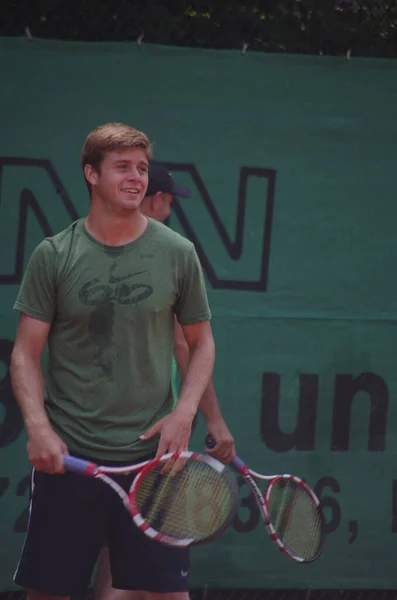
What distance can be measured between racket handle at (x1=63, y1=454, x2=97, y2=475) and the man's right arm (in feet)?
0.06

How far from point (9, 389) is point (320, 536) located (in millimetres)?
1644

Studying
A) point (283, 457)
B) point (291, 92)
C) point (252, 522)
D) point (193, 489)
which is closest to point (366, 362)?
point (283, 457)

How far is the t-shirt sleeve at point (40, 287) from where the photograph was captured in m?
3.24

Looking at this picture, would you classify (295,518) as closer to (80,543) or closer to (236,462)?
(236,462)

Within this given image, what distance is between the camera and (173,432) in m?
3.20

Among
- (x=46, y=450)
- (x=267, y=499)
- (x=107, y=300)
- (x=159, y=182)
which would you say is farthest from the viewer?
(x=159, y=182)

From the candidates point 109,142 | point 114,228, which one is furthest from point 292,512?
point 109,142

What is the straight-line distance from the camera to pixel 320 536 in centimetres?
369

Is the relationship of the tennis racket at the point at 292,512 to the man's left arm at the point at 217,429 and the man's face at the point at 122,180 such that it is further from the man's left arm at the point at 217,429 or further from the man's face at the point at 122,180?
the man's face at the point at 122,180

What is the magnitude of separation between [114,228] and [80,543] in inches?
36.3

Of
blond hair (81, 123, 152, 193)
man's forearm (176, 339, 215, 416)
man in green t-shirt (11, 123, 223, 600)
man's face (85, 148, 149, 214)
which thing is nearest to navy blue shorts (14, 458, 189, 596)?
man in green t-shirt (11, 123, 223, 600)

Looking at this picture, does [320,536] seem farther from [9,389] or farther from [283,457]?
[9,389]

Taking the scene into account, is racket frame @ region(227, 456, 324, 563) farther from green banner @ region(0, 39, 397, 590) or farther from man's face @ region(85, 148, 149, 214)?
green banner @ region(0, 39, 397, 590)

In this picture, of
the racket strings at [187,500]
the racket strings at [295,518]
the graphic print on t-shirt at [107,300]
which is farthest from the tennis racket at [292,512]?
the graphic print on t-shirt at [107,300]
